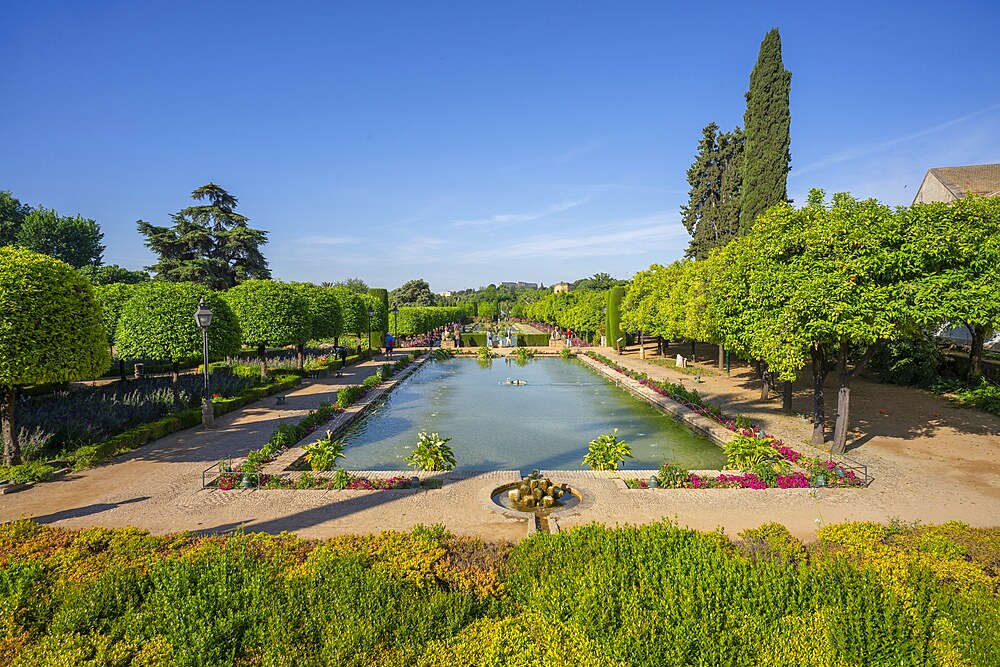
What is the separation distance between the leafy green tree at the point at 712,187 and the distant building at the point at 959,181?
38.7 feet

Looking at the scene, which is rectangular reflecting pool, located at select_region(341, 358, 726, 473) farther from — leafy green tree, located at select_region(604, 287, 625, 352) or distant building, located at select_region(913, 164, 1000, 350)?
distant building, located at select_region(913, 164, 1000, 350)

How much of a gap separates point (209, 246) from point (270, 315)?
26022mm

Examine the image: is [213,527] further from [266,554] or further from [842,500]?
[842,500]

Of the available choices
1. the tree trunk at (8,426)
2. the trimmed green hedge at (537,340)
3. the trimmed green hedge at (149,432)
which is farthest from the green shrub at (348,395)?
the trimmed green hedge at (537,340)

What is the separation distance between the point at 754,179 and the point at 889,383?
13012mm

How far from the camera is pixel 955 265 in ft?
33.9

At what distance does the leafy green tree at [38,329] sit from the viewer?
1000 cm

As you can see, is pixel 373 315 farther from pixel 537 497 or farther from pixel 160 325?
pixel 537 497

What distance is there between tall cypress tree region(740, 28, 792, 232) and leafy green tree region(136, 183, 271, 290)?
3823cm

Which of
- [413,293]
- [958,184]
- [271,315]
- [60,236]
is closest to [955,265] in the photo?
[271,315]

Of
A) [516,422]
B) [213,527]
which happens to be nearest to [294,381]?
[516,422]

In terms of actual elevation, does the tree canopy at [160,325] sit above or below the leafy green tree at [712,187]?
below

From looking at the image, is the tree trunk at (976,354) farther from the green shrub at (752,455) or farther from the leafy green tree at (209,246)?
the leafy green tree at (209,246)

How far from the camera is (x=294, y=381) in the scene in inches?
879
